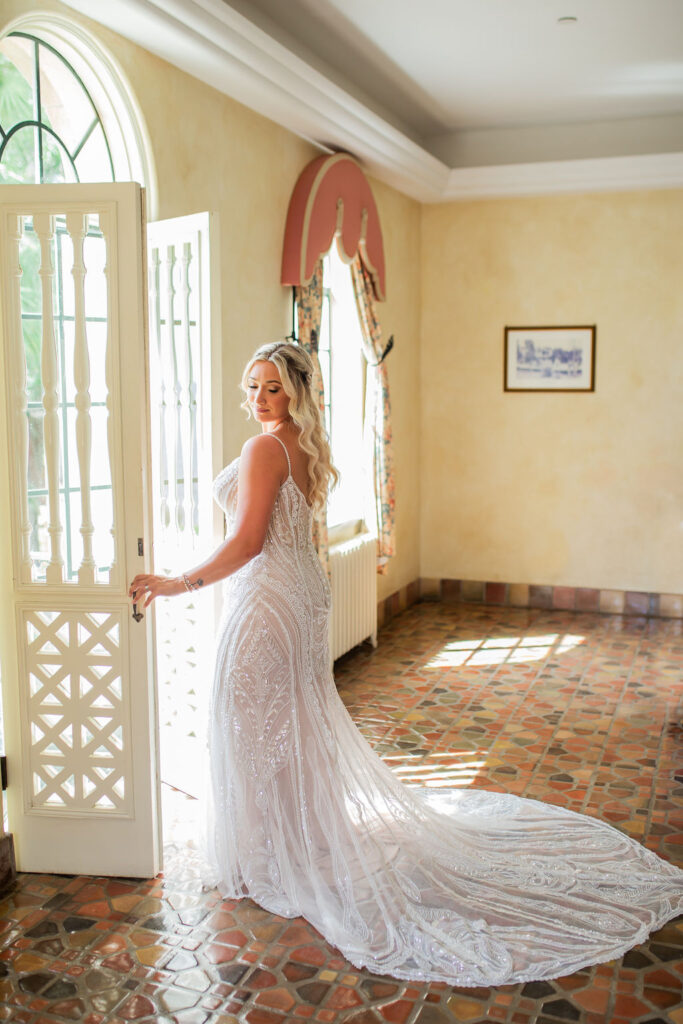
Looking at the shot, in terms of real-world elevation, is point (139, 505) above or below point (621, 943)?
above

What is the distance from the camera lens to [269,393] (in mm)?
3270

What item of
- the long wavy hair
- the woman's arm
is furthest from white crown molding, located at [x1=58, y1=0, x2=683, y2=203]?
the woman's arm

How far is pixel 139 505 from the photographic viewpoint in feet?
10.7

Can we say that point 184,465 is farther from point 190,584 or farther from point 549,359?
point 549,359

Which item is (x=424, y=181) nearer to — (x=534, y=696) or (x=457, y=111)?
(x=457, y=111)

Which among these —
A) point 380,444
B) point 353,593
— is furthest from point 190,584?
point 380,444

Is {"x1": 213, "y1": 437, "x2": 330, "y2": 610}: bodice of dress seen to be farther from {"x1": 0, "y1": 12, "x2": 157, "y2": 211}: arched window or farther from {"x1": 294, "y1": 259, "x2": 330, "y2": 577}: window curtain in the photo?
{"x1": 294, "y1": 259, "x2": 330, "y2": 577}: window curtain

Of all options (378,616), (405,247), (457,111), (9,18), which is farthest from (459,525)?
(9,18)

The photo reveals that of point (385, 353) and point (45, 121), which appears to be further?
point (385, 353)

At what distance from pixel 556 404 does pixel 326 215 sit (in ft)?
9.59

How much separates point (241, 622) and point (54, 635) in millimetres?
688

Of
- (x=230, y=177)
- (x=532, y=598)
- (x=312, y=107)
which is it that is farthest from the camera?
(x=532, y=598)

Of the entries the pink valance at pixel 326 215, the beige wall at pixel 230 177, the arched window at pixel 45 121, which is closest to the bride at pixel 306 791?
the arched window at pixel 45 121

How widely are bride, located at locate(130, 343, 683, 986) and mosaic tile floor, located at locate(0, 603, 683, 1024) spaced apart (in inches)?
5.6
